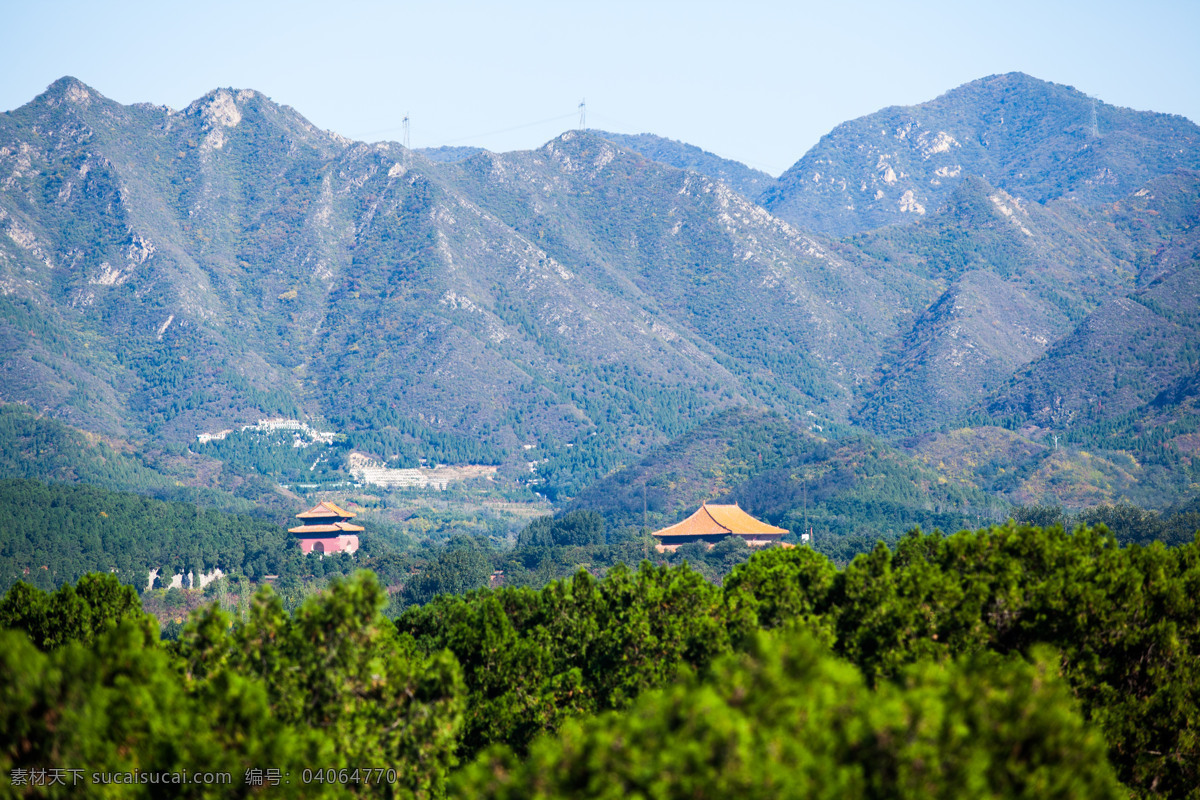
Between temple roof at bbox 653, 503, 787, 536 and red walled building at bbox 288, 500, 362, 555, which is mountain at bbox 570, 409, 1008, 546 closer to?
temple roof at bbox 653, 503, 787, 536

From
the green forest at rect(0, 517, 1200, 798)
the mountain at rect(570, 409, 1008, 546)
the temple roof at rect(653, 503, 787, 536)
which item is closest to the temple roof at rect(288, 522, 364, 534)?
the temple roof at rect(653, 503, 787, 536)

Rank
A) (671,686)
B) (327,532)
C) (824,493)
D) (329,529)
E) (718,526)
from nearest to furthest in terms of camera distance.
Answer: (671,686) → (718,526) → (327,532) → (329,529) → (824,493)

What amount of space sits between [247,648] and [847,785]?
1624 cm

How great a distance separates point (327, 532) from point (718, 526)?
4785 cm

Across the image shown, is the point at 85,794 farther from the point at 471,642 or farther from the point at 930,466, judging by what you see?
the point at 930,466

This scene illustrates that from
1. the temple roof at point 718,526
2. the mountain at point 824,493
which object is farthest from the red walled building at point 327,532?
the mountain at point 824,493

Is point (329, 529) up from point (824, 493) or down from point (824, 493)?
up

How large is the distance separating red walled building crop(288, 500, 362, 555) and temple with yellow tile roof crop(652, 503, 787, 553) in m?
39.3

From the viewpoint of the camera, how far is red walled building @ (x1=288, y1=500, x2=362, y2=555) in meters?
154

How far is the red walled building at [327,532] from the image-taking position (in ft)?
507

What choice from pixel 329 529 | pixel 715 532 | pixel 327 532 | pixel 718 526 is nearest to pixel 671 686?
pixel 715 532

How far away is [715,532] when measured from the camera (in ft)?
458

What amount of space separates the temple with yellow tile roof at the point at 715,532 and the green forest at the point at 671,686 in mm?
86212

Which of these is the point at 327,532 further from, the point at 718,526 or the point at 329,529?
the point at 718,526
